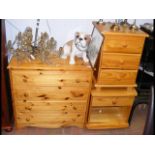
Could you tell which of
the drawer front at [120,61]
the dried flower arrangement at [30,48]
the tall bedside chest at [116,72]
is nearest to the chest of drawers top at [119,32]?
the tall bedside chest at [116,72]

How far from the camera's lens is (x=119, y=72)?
1.71m

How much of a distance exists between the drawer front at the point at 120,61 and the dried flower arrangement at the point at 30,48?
0.48 meters

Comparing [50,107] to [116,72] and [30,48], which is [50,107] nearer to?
[30,48]

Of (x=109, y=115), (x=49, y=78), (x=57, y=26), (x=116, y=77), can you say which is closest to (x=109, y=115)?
(x=109, y=115)

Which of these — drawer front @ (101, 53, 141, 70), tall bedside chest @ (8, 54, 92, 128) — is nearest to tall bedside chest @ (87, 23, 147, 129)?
drawer front @ (101, 53, 141, 70)

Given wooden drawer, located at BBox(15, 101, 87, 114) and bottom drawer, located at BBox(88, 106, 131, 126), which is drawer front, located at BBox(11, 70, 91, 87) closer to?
wooden drawer, located at BBox(15, 101, 87, 114)

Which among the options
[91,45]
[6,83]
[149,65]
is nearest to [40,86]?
[6,83]

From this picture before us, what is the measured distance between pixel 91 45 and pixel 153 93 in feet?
3.37

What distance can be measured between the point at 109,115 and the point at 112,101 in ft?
0.95

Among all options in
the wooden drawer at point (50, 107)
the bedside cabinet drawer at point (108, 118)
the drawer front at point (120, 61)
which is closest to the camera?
the drawer front at point (120, 61)

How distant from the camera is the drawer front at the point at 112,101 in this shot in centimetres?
181

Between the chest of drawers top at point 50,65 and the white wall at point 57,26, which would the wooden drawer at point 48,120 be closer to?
the chest of drawers top at point 50,65
